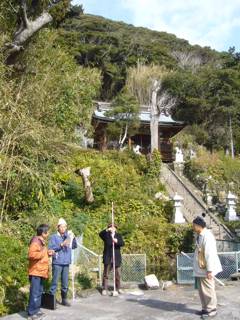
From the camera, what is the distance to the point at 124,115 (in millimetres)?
23625

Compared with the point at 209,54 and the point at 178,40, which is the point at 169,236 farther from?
the point at 178,40

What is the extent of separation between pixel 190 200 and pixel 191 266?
9.17 m

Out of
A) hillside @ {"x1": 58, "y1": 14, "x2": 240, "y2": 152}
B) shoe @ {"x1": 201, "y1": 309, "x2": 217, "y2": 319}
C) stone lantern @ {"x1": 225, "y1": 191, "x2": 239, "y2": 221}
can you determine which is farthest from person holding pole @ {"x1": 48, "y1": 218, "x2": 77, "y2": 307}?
hillside @ {"x1": 58, "y1": 14, "x2": 240, "y2": 152}

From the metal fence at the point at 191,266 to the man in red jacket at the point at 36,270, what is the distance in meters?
3.36

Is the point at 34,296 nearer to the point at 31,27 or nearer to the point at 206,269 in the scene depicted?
the point at 206,269

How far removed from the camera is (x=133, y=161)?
1914cm

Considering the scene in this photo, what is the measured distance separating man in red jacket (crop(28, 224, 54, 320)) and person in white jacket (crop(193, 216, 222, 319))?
2.05 m

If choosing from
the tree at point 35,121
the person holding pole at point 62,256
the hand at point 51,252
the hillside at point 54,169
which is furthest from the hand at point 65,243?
the tree at point 35,121

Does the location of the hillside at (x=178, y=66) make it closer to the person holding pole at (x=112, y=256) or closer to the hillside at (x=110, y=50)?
the hillside at (x=110, y=50)

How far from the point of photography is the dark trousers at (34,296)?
5914 mm

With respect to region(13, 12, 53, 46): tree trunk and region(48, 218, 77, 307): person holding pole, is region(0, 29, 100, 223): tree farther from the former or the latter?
region(48, 218, 77, 307): person holding pole

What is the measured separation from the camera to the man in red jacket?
5926mm

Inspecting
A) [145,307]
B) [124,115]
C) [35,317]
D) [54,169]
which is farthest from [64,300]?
[124,115]

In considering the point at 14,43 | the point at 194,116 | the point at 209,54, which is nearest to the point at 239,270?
the point at 14,43
